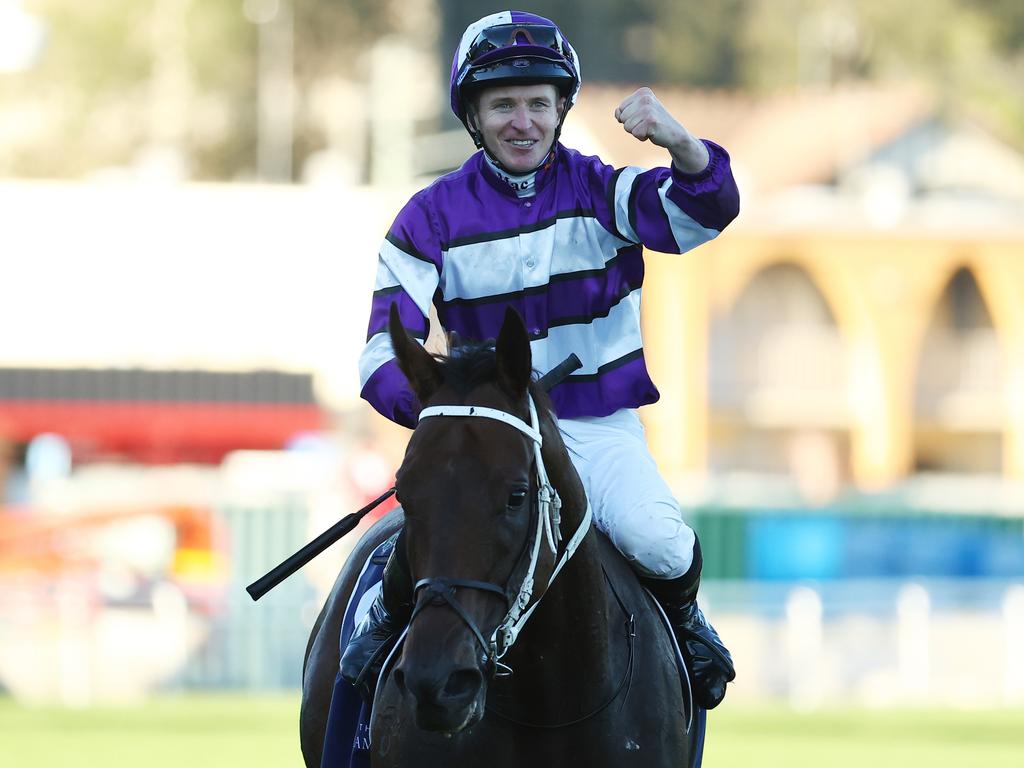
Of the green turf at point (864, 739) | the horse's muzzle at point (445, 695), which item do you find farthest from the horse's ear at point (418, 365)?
the green turf at point (864, 739)

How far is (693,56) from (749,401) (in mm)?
20329

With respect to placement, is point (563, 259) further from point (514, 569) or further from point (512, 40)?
point (514, 569)

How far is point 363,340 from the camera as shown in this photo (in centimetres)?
3281

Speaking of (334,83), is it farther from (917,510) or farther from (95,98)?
(917,510)

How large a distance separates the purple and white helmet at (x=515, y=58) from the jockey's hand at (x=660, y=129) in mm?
262

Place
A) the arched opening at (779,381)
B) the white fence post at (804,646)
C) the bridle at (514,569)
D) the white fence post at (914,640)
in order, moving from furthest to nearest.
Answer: the arched opening at (779,381) → the white fence post at (914,640) → the white fence post at (804,646) → the bridle at (514,569)

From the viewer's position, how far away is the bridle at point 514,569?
10.7 feet

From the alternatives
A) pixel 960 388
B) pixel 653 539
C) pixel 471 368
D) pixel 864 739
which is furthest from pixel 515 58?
pixel 960 388

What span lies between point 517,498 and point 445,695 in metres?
0.41

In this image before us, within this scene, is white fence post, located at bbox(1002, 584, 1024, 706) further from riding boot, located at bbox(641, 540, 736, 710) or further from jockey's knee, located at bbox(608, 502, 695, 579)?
jockey's knee, located at bbox(608, 502, 695, 579)

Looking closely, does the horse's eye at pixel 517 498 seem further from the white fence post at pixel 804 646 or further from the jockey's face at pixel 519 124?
the white fence post at pixel 804 646

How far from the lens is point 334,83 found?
2110 inches

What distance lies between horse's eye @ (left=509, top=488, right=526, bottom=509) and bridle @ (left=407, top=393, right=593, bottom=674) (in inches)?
2.9

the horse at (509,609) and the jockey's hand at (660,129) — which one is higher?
the jockey's hand at (660,129)
